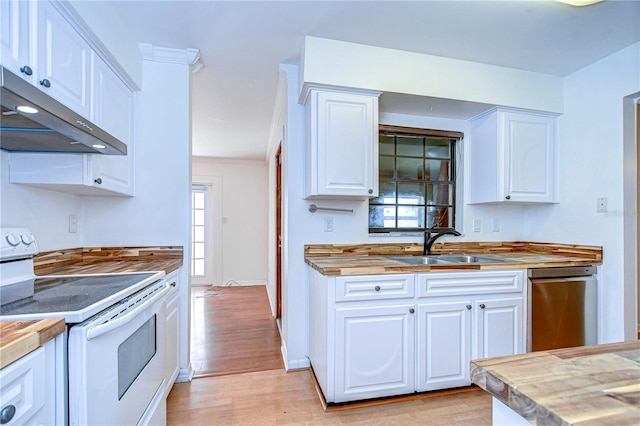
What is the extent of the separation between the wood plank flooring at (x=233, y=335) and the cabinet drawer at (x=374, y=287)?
3.40 ft

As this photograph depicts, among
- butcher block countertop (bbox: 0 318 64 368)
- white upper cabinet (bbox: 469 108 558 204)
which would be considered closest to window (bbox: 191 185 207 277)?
white upper cabinet (bbox: 469 108 558 204)

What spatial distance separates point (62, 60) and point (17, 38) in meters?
0.27

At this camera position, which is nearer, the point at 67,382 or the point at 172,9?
the point at 67,382

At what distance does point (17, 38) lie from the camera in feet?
3.44

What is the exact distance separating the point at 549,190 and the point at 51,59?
3.42 meters

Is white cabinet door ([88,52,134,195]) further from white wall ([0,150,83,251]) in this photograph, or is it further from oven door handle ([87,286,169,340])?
oven door handle ([87,286,169,340])

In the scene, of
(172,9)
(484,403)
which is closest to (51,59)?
(172,9)

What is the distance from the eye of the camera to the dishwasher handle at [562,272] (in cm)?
200

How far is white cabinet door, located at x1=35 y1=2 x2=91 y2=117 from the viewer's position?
1.17 metres

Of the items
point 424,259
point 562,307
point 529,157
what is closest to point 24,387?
point 424,259

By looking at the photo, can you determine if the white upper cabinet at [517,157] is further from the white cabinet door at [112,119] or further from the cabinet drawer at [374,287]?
the white cabinet door at [112,119]

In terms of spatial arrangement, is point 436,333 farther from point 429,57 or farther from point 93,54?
point 93,54

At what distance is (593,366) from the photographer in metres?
0.59

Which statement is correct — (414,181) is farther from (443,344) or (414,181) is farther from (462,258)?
(443,344)
